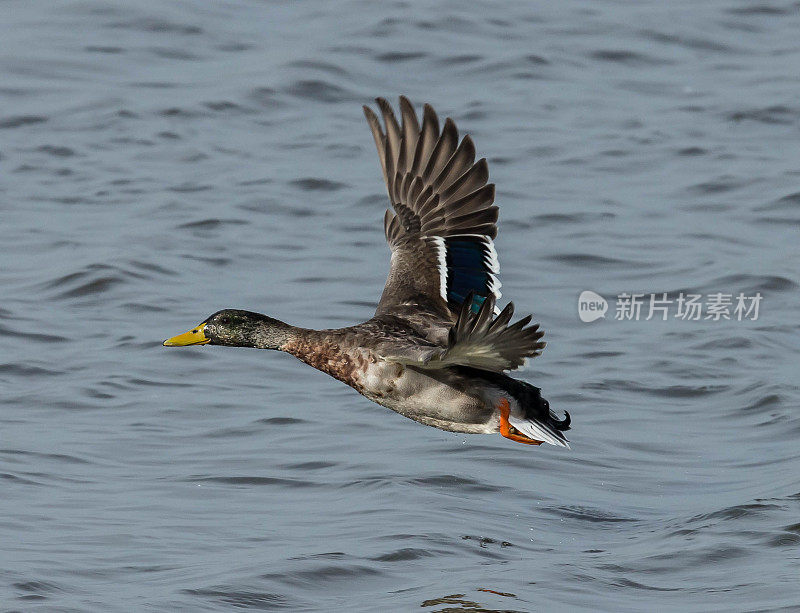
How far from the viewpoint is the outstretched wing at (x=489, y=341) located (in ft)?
22.6

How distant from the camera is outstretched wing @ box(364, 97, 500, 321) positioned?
9.21m

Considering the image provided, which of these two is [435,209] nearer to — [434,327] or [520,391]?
[434,327]

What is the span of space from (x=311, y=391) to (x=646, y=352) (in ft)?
9.29

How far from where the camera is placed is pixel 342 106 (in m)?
19.2

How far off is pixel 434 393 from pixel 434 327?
72 centimetres

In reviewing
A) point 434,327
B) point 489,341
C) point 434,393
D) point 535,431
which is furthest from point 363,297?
point 489,341

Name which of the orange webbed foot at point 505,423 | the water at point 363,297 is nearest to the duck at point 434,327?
the orange webbed foot at point 505,423

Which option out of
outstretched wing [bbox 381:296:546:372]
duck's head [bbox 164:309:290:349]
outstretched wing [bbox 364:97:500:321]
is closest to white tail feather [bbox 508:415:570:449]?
outstretched wing [bbox 381:296:546:372]

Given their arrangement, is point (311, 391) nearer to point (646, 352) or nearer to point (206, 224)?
point (646, 352)

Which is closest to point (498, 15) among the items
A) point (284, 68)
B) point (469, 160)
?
point (284, 68)

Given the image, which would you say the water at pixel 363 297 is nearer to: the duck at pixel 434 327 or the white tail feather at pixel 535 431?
the white tail feather at pixel 535 431

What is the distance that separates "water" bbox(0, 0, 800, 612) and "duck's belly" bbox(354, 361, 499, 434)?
1.00m

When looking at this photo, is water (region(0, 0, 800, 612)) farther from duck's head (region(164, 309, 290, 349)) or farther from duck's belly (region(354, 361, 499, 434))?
duck's head (region(164, 309, 290, 349))

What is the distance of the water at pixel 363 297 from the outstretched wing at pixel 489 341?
154cm
